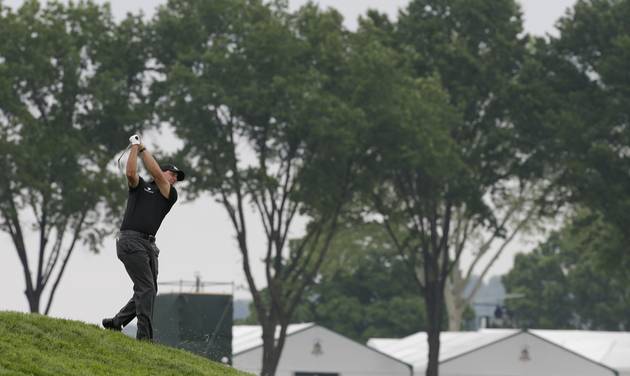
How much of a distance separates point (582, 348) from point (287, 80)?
22.9 meters

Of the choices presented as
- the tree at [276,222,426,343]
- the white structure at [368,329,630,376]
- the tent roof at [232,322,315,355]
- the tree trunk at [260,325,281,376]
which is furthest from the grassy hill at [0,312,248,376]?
the tree at [276,222,426,343]

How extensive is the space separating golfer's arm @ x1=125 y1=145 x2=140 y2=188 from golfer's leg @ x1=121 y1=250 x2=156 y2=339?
3.25ft

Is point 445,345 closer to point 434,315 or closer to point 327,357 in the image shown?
point 327,357

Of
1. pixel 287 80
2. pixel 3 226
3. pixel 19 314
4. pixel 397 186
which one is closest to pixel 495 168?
pixel 397 186

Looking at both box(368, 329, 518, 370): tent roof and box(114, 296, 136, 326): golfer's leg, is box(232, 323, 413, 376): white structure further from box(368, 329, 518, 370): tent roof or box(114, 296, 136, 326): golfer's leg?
box(114, 296, 136, 326): golfer's leg

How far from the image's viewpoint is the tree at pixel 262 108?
60.5 metres

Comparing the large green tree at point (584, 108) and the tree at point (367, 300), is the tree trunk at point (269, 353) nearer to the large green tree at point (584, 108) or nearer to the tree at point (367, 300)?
the large green tree at point (584, 108)

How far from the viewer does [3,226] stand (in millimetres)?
58844

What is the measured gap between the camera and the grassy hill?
17906 millimetres

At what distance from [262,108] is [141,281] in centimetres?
4056

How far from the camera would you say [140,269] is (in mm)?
19703

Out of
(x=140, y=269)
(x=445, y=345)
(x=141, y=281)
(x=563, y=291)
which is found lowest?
(x=141, y=281)

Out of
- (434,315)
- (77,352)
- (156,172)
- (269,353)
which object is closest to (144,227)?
(156,172)

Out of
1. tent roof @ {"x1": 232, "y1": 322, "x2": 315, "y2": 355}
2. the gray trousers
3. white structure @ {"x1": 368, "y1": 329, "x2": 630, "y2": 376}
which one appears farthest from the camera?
→ tent roof @ {"x1": 232, "y1": 322, "x2": 315, "y2": 355}
